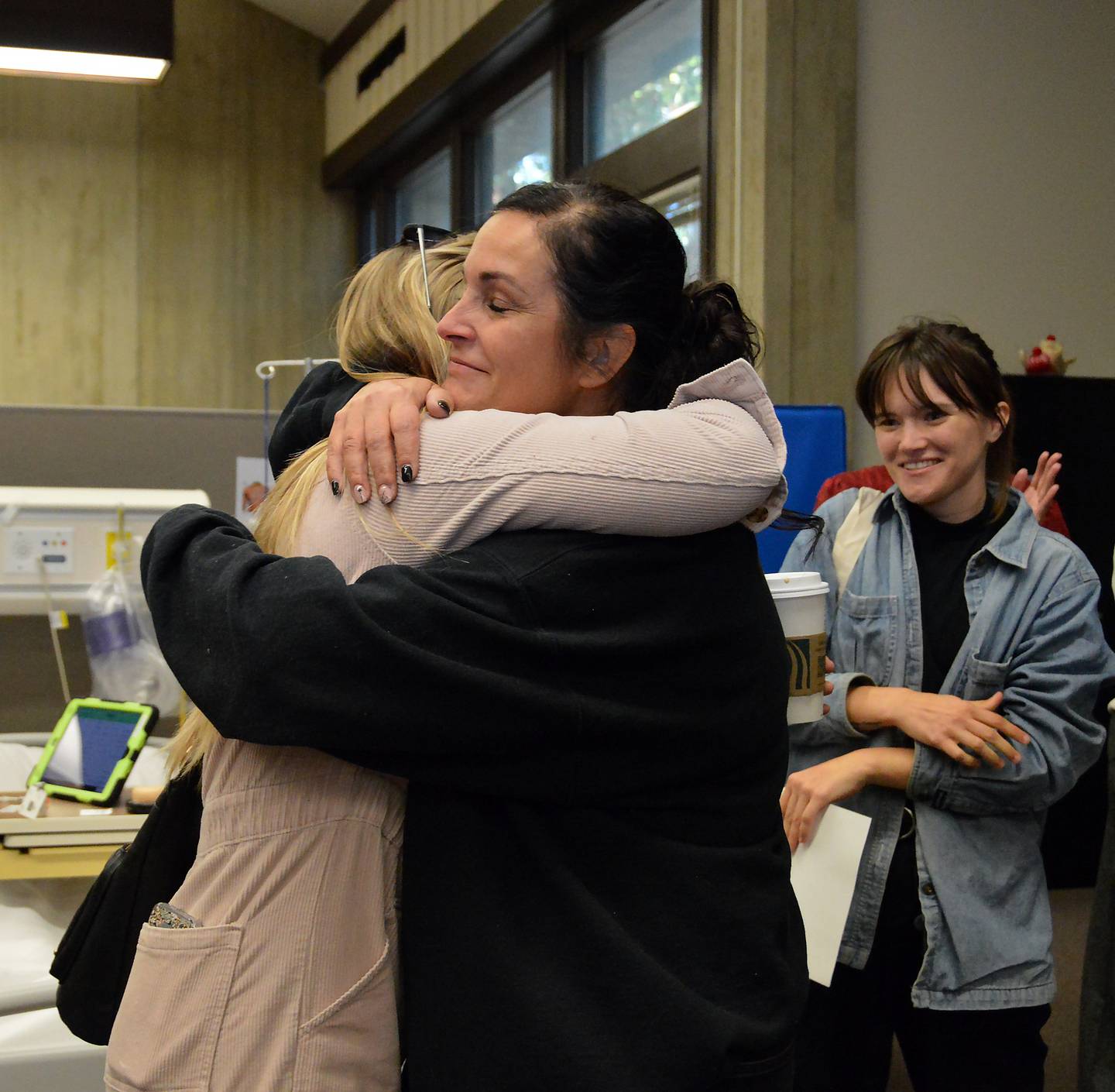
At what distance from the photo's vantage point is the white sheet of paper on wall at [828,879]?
5.15 ft

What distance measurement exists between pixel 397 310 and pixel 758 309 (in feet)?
8.03

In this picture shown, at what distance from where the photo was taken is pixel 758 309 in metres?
3.35

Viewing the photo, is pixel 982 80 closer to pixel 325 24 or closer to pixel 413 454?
pixel 413 454

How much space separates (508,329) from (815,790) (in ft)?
3.07

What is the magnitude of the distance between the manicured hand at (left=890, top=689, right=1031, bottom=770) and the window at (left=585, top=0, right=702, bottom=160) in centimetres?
270

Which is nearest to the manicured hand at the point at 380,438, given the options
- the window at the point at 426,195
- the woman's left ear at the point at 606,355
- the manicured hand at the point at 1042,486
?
the woman's left ear at the point at 606,355

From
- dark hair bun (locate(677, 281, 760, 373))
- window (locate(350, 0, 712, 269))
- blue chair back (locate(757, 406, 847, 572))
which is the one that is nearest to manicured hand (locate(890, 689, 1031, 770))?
dark hair bun (locate(677, 281, 760, 373))

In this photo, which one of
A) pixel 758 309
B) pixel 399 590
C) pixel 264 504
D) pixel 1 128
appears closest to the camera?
pixel 399 590

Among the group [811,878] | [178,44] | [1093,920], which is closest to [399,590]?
[811,878]

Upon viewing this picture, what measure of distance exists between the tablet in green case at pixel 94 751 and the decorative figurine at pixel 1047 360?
93.7 inches

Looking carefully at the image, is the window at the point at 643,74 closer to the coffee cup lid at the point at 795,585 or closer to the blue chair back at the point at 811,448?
the blue chair back at the point at 811,448

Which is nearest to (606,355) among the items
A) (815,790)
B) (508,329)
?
(508,329)

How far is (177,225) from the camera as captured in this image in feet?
23.9

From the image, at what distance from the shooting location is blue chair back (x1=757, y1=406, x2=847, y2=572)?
2.52m
